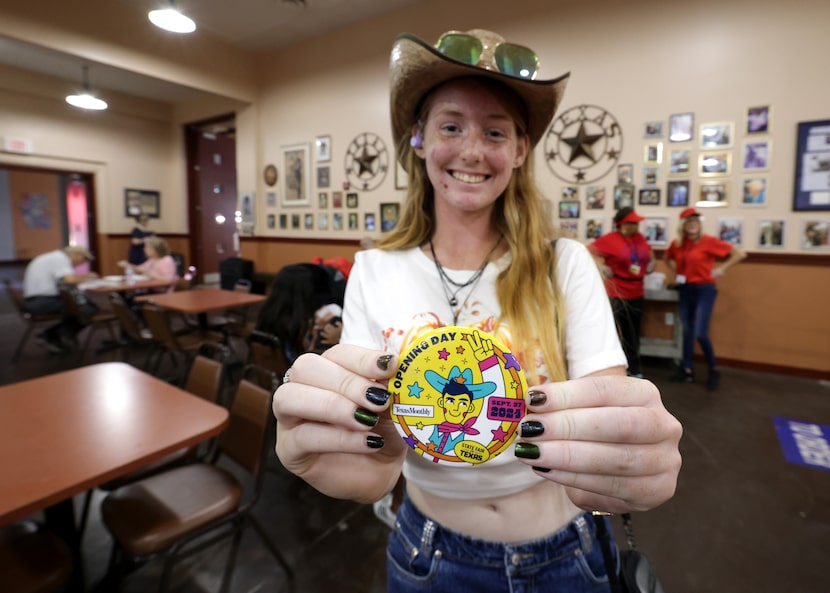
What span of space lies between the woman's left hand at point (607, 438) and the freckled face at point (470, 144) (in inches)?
17.5

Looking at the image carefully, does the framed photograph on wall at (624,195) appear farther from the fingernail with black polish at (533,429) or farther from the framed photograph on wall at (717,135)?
the fingernail with black polish at (533,429)

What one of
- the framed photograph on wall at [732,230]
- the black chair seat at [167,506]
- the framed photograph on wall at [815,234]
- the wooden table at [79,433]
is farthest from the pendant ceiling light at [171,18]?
the framed photograph on wall at [815,234]

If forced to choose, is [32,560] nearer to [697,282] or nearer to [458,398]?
[458,398]

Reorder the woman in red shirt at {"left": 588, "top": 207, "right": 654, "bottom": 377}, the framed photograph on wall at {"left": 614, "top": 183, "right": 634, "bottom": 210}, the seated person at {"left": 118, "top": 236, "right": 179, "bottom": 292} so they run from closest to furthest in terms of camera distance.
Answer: the woman in red shirt at {"left": 588, "top": 207, "right": 654, "bottom": 377}, the framed photograph on wall at {"left": 614, "top": 183, "right": 634, "bottom": 210}, the seated person at {"left": 118, "top": 236, "right": 179, "bottom": 292}

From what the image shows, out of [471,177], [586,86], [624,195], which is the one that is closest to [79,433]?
[471,177]

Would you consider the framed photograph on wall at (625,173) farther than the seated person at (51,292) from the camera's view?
No

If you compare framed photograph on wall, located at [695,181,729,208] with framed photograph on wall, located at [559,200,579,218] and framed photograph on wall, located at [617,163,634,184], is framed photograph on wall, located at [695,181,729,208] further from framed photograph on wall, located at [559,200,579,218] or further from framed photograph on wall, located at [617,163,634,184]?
framed photograph on wall, located at [559,200,579,218]

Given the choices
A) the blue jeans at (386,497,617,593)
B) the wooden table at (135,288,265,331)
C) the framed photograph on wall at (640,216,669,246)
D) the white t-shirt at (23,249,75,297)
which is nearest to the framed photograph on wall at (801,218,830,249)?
the framed photograph on wall at (640,216,669,246)

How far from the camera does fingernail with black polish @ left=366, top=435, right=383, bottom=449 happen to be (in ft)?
1.73

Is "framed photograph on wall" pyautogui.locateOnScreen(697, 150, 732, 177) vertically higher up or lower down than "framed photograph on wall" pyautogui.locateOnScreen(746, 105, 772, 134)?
lower down

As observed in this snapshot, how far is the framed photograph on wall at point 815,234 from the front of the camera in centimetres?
359

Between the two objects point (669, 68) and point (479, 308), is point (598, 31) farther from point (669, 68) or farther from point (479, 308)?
point (479, 308)

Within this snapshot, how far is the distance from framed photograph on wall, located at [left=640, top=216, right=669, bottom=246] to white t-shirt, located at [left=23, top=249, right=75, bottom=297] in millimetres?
6332

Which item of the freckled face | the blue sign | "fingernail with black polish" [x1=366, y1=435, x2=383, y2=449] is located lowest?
the blue sign
